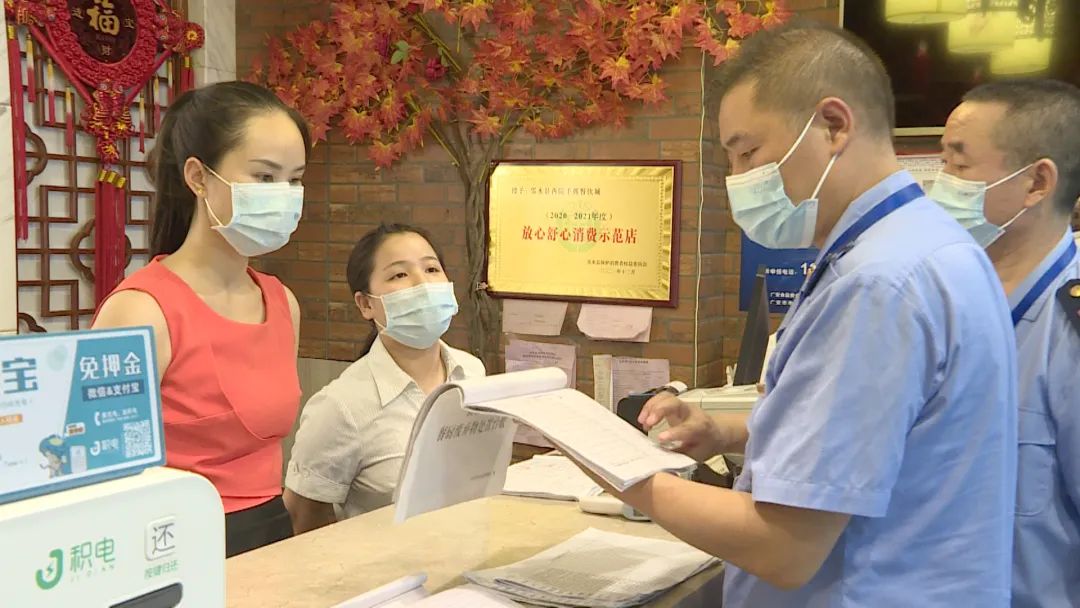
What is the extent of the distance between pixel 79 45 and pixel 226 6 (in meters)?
0.93

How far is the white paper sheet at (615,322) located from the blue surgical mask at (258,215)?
1.75 m

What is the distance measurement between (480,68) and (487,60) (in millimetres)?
88

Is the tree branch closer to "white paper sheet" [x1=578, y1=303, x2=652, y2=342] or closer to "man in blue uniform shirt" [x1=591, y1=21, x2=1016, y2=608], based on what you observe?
"white paper sheet" [x1=578, y1=303, x2=652, y2=342]

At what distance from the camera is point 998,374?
1.10 meters

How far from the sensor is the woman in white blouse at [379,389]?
2031 mm

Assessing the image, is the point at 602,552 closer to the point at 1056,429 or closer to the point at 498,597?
the point at 498,597

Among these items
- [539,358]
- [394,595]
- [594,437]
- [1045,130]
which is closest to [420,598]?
[394,595]

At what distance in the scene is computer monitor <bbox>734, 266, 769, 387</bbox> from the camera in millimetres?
2229

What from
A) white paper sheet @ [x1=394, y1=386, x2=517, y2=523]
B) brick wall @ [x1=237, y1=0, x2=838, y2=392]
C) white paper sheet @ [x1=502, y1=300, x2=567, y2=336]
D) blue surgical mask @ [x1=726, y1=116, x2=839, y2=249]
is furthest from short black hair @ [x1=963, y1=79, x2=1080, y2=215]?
white paper sheet @ [x1=502, y1=300, x2=567, y2=336]

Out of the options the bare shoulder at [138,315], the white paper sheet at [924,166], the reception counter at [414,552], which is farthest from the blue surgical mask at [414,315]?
the white paper sheet at [924,166]

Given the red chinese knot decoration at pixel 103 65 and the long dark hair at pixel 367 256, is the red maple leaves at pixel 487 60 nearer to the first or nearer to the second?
the red chinese knot decoration at pixel 103 65

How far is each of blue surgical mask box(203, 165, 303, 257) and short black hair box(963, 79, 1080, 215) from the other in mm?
1451

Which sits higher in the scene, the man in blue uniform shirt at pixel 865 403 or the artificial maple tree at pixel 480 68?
the artificial maple tree at pixel 480 68

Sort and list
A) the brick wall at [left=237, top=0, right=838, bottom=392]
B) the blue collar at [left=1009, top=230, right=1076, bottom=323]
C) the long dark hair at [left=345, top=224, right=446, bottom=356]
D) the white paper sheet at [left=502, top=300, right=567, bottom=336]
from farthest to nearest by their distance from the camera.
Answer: the white paper sheet at [left=502, top=300, right=567, bottom=336], the brick wall at [left=237, top=0, right=838, bottom=392], the long dark hair at [left=345, top=224, right=446, bottom=356], the blue collar at [left=1009, top=230, right=1076, bottom=323]
